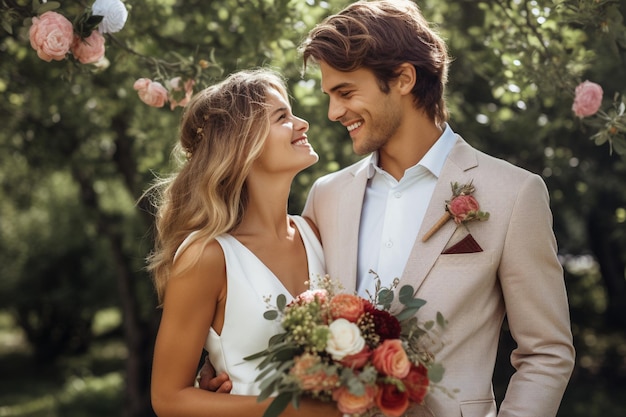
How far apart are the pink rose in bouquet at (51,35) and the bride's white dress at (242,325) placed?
117 centimetres

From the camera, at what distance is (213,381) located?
3133mm

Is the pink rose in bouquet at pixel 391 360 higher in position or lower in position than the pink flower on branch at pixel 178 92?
lower

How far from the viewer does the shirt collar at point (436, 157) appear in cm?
323

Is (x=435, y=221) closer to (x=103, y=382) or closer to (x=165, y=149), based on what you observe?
(x=165, y=149)

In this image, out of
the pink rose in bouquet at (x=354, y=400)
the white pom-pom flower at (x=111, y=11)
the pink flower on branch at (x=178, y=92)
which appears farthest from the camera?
the pink flower on branch at (x=178, y=92)

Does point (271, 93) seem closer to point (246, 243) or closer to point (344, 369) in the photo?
point (246, 243)

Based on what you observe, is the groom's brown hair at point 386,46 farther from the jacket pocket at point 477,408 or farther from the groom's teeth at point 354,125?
the jacket pocket at point 477,408

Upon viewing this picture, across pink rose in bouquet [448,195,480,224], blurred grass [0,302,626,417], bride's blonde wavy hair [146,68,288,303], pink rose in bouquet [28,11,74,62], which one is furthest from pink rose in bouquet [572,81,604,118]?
blurred grass [0,302,626,417]

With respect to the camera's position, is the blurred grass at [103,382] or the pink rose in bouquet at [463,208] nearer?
the pink rose in bouquet at [463,208]

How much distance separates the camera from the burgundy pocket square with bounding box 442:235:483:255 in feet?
9.66

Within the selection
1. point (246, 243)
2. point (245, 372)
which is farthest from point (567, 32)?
point (245, 372)

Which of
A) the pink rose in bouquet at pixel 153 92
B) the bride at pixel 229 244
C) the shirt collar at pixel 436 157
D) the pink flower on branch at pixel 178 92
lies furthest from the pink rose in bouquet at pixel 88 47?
the shirt collar at pixel 436 157

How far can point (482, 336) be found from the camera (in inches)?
118

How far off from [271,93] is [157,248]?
832mm
